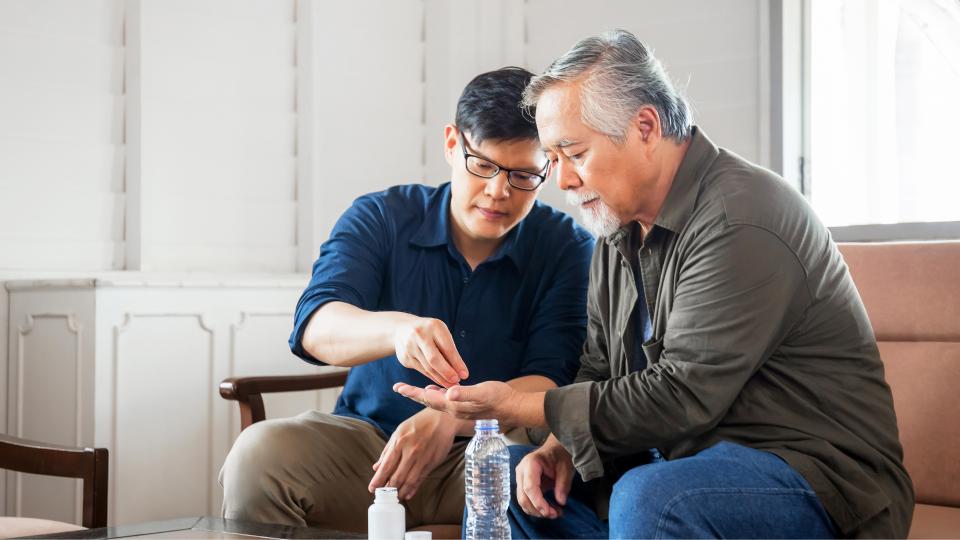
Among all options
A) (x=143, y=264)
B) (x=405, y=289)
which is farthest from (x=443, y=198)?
(x=143, y=264)

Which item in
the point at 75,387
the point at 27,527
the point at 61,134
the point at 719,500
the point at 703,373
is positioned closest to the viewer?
the point at 719,500

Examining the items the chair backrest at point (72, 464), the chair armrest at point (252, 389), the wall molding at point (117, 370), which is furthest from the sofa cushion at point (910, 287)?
the wall molding at point (117, 370)

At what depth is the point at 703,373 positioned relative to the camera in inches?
61.6

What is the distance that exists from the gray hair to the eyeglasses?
300 mm

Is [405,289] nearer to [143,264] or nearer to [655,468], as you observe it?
[655,468]

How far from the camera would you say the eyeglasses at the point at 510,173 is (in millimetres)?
2111

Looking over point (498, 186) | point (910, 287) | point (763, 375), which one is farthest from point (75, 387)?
point (910, 287)

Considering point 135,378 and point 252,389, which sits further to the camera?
point 135,378

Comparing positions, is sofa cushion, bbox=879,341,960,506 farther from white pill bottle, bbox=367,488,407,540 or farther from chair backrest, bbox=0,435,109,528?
chair backrest, bbox=0,435,109,528

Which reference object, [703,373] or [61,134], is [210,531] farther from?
[61,134]

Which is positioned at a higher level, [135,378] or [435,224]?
[435,224]

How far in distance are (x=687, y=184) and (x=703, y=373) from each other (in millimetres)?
345

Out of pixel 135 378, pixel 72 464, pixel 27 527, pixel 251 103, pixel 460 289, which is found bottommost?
pixel 27 527

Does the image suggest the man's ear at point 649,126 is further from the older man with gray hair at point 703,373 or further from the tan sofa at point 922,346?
the tan sofa at point 922,346
